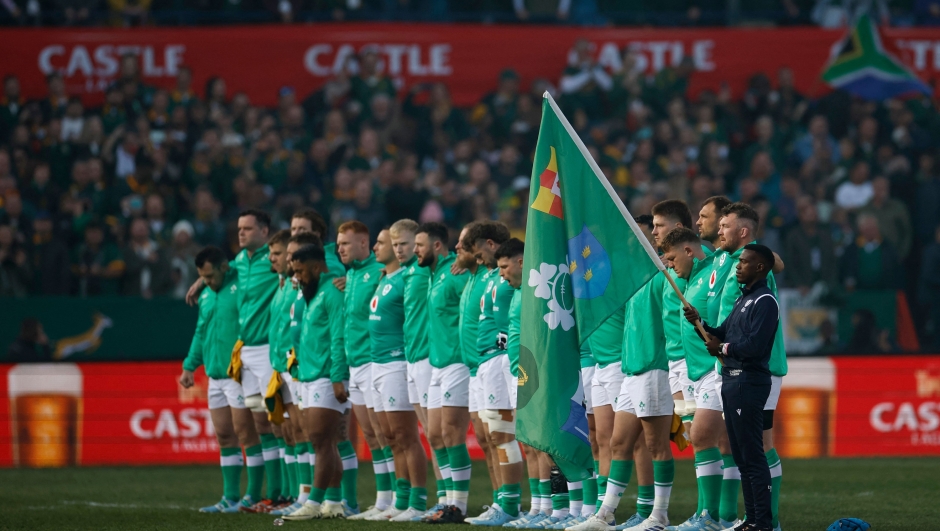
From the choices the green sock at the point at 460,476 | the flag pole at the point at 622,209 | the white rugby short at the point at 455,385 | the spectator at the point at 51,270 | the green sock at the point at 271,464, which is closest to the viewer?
the flag pole at the point at 622,209

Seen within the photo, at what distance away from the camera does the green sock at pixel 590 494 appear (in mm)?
9656

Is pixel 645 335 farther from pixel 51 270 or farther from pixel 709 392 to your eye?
pixel 51 270

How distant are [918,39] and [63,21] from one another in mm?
13928

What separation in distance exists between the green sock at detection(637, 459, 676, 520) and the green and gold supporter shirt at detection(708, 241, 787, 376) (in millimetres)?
1087

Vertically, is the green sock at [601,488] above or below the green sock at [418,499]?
above

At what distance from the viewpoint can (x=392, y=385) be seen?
10844 mm

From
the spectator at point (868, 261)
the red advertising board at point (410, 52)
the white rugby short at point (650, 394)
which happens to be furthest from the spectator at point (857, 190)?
the white rugby short at point (650, 394)

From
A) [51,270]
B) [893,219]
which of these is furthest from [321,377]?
[893,219]

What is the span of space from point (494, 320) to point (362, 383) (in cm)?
158

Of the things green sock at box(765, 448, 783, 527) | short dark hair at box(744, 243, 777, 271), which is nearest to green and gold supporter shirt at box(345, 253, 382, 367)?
green sock at box(765, 448, 783, 527)

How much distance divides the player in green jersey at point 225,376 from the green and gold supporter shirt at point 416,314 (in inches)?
77.7

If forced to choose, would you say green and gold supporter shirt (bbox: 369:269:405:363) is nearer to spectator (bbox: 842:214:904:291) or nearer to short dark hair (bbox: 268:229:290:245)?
short dark hair (bbox: 268:229:290:245)

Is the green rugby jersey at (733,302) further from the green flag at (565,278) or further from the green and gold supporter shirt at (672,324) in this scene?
the green flag at (565,278)

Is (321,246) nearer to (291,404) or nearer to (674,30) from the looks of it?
(291,404)
